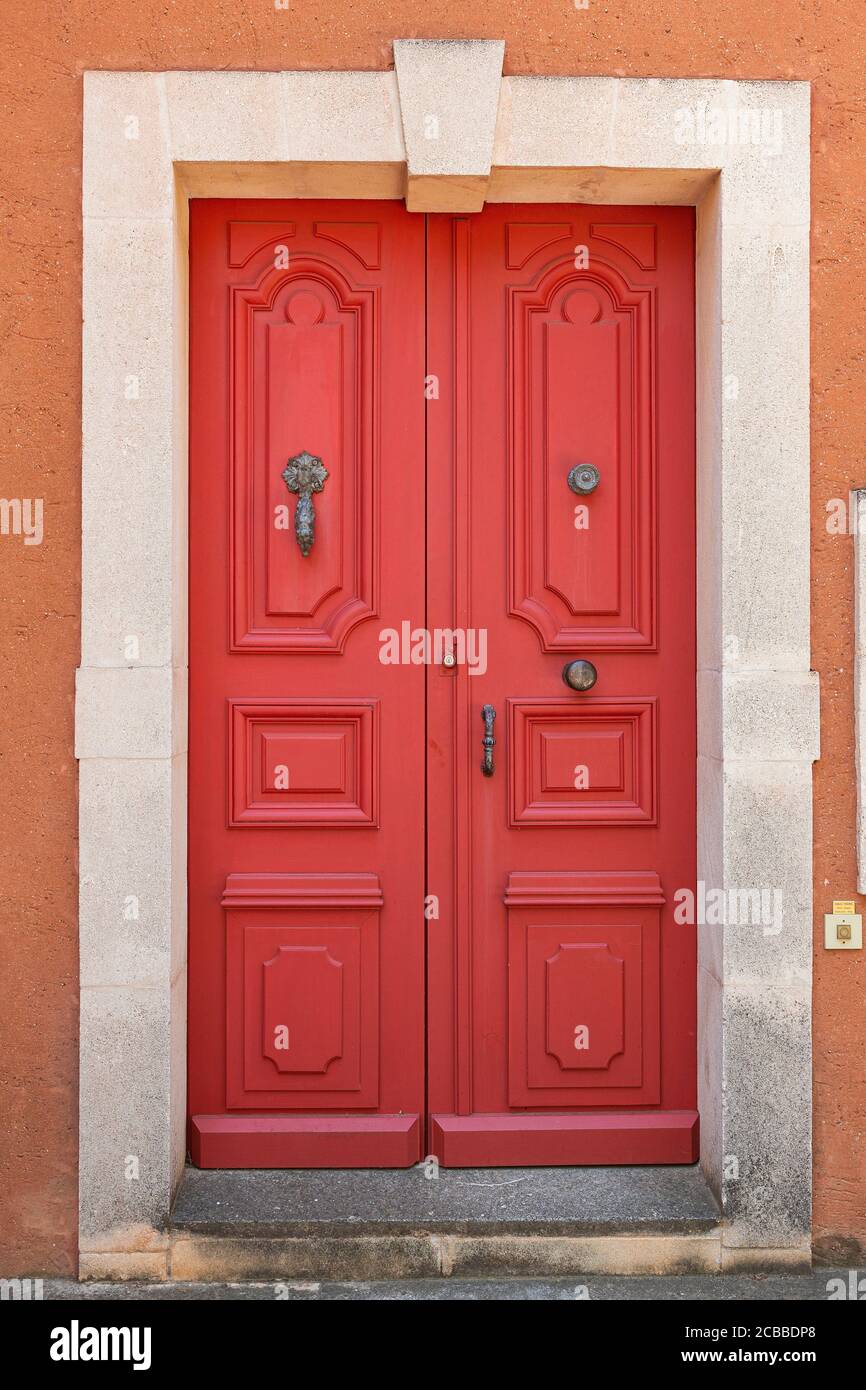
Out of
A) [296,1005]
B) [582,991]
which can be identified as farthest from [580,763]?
[296,1005]

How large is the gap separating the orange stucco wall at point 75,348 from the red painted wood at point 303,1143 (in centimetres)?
42

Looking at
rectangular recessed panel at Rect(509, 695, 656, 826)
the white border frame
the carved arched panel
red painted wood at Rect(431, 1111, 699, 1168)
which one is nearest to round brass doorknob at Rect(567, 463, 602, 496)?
the carved arched panel

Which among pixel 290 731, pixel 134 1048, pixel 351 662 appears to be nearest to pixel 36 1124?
pixel 134 1048

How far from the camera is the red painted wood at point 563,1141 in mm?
3795

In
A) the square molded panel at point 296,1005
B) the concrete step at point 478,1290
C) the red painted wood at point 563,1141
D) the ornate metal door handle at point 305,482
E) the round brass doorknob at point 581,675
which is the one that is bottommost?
the concrete step at point 478,1290

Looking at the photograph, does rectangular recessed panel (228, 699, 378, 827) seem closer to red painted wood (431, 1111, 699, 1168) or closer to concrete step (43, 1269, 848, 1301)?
red painted wood (431, 1111, 699, 1168)

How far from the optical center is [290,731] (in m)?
3.83

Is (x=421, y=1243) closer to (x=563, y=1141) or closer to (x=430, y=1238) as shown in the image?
(x=430, y=1238)

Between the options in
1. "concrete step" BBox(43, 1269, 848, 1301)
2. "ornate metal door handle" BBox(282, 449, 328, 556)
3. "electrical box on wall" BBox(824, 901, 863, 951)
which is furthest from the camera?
"ornate metal door handle" BBox(282, 449, 328, 556)

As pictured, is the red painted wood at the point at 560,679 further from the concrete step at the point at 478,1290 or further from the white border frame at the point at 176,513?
the concrete step at the point at 478,1290

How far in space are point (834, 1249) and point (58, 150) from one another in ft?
12.7

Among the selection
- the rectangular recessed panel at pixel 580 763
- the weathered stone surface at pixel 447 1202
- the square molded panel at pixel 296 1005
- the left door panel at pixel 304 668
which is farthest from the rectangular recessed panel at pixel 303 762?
the weathered stone surface at pixel 447 1202

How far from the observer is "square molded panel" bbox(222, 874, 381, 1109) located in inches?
150

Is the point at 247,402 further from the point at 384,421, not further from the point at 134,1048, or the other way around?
the point at 134,1048
